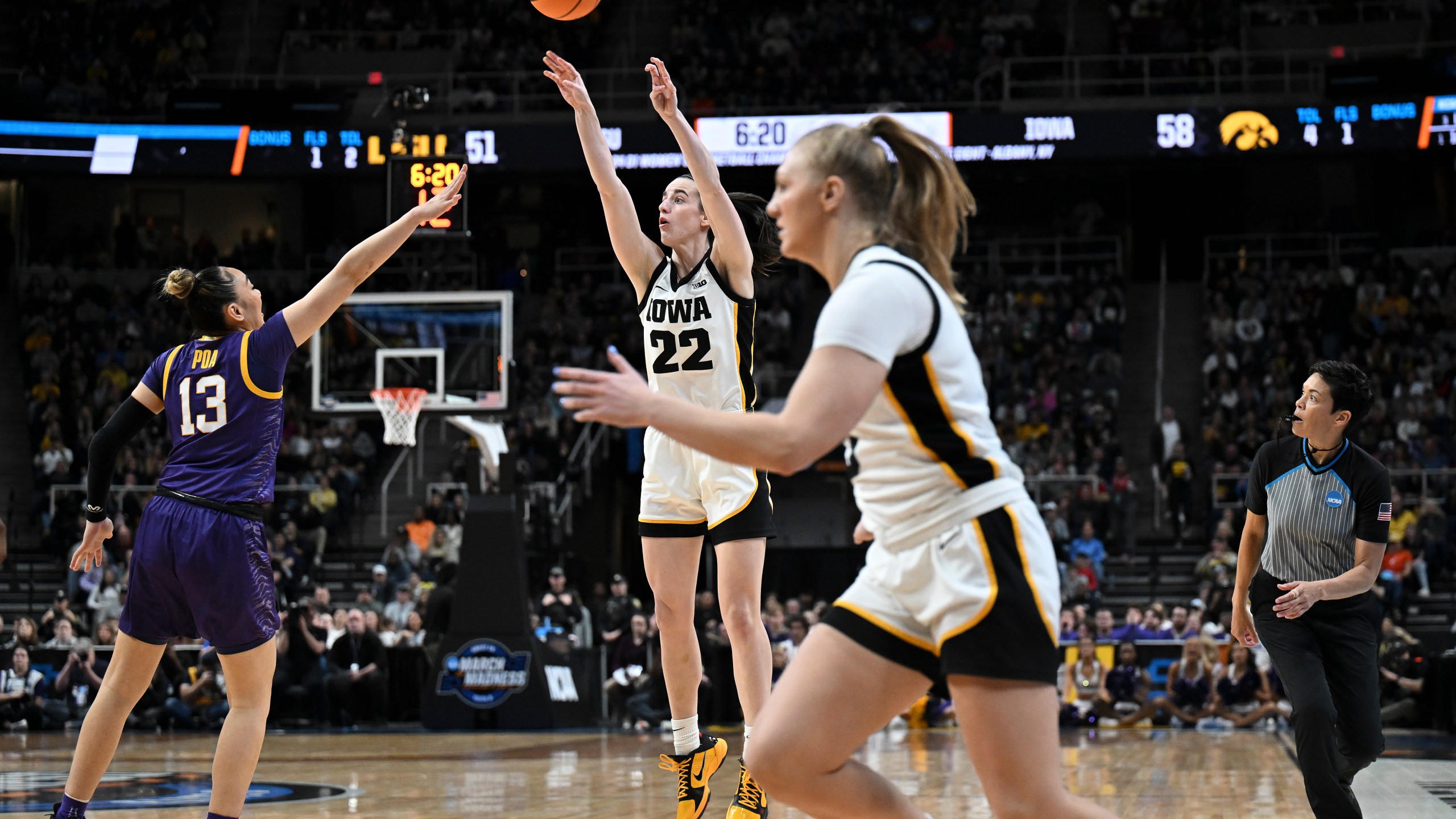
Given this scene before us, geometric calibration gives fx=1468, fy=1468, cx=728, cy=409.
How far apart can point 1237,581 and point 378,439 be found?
1929 centimetres

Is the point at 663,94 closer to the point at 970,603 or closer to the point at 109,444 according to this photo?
the point at 109,444

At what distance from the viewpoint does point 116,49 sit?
27.0 m

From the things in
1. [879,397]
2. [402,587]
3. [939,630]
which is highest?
[879,397]

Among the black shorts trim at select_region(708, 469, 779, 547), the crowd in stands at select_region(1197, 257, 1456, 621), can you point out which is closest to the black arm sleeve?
the black shorts trim at select_region(708, 469, 779, 547)

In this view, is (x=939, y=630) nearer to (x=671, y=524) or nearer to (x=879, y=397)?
(x=879, y=397)

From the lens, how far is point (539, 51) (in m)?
27.2

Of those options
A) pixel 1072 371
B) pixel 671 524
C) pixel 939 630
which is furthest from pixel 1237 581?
pixel 1072 371

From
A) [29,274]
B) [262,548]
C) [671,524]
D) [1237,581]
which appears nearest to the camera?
[262,548]

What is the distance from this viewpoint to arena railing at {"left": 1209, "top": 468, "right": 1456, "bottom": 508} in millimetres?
19453

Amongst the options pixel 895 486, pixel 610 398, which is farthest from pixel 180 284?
pixel 895 486

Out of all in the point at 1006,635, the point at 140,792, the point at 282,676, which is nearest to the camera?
the point at 1006,635

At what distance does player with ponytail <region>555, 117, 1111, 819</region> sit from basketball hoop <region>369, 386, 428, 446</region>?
12.8 m

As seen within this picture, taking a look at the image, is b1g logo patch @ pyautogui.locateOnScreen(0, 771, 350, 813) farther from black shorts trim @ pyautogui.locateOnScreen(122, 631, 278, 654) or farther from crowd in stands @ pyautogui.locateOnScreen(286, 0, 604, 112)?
crowd in stands @ pyautogui.locateOnScreen(286, 0, 604, 112)

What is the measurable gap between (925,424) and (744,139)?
64.6 feet
